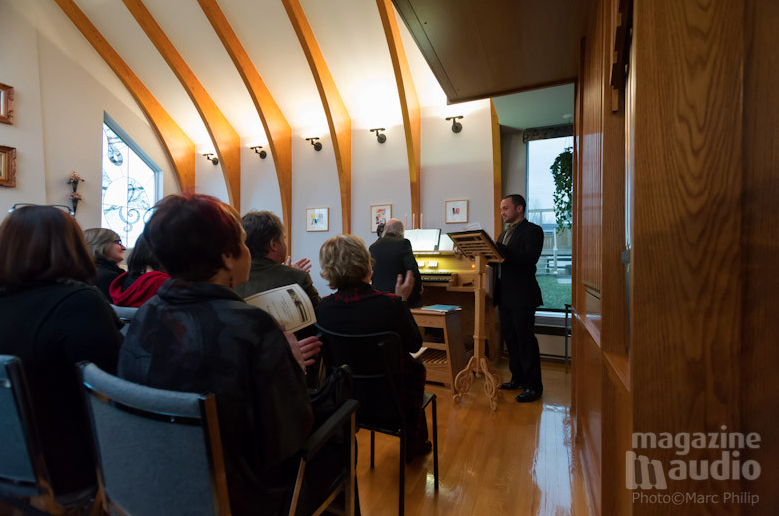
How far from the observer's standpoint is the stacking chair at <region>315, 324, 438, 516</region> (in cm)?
175

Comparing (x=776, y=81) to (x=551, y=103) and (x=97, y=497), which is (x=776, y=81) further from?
(x=551, y=103)

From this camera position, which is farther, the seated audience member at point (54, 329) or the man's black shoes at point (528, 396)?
the man's black shoes at point (528, 396)

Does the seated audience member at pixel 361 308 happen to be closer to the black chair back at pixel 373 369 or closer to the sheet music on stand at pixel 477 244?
the black chair back at pixel 373 369

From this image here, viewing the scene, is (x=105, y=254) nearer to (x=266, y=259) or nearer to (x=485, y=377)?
(x=266, y=259)

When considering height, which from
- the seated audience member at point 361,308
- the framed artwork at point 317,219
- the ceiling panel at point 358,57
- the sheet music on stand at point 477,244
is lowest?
the seated audience member at point 361,308

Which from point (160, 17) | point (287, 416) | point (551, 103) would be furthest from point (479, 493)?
point (160, 17)

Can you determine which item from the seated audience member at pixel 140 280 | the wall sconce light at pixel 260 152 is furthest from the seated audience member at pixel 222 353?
the wall sconce light at pixel 260 152

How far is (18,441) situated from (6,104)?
7106 mm

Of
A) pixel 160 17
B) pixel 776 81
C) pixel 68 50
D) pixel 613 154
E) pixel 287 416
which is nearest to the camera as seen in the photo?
pixel 776 81

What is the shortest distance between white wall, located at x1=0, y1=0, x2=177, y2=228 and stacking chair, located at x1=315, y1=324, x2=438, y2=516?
683 cm

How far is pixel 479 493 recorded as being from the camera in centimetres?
206

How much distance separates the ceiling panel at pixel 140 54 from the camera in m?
6.35

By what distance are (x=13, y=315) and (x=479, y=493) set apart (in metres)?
2.18

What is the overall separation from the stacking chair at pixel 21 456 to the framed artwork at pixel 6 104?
22.7 ft
